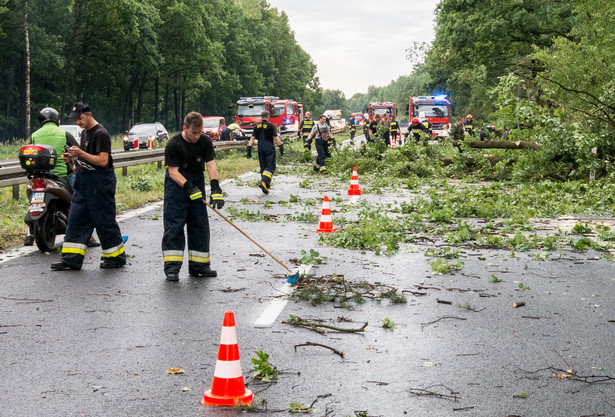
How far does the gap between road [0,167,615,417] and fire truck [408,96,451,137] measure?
35.5m

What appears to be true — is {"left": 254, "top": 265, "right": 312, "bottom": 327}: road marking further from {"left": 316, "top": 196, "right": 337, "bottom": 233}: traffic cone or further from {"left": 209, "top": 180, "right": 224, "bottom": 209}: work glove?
{"left": 316, "top": 196, "right": 337, "bottom": 233}: traffic cone

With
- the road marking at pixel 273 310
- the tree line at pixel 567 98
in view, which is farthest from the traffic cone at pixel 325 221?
the tree line at pixel 567 98

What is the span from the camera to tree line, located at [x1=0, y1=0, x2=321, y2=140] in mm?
54094

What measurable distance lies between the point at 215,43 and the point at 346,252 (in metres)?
63.6

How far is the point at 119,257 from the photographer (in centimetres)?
931

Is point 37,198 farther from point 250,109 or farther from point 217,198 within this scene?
point 250,109

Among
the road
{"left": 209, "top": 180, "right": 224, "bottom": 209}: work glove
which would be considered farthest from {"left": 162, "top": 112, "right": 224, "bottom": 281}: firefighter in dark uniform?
the road

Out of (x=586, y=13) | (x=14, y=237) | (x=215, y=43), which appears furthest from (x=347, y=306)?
(x=215, y=43)

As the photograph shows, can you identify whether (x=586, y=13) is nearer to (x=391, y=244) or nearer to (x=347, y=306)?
(x=391, y=244)

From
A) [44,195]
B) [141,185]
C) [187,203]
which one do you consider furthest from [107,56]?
[187,203]

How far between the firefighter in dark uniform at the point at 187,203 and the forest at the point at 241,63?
42.2ft

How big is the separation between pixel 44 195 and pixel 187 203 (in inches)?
80.8

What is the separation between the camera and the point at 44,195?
390 inches

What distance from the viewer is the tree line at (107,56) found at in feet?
177
